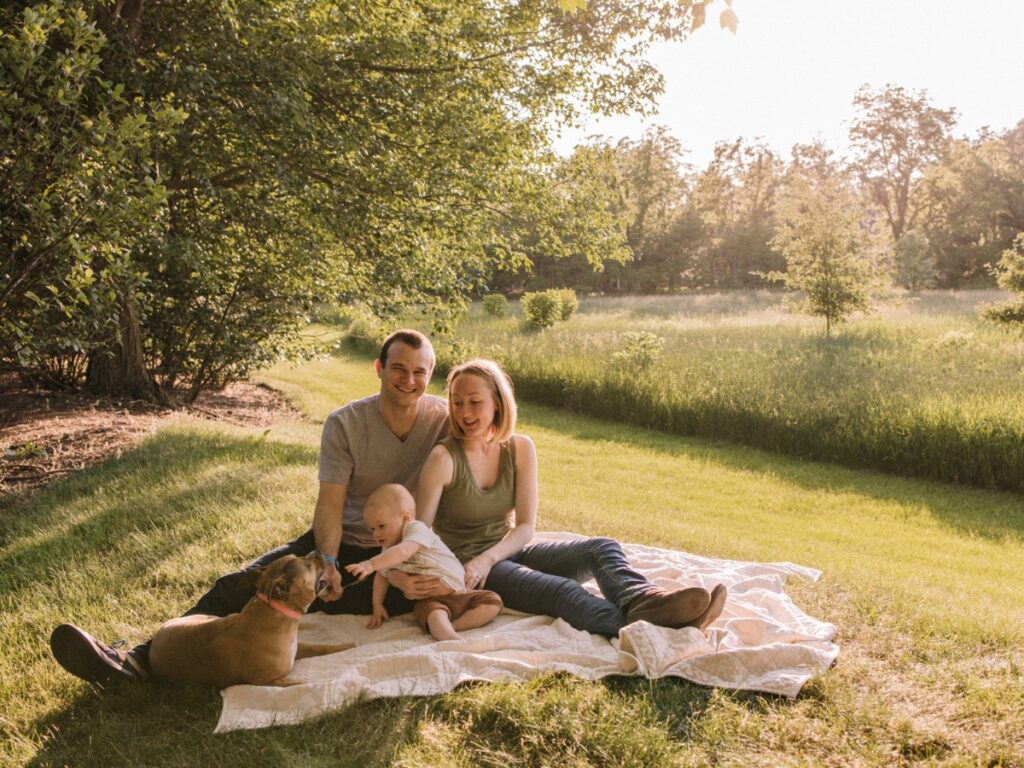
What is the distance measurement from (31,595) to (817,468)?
910 cm

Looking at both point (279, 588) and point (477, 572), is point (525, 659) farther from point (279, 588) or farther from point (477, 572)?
point (279, 588)

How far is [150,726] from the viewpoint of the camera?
316 centimetres

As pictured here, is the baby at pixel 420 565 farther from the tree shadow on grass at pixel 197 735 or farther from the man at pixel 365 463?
the tree shadow on grass at pixel 197 735

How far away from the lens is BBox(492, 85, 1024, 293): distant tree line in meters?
41.0

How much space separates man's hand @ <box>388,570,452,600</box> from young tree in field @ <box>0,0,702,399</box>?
3.09 metres

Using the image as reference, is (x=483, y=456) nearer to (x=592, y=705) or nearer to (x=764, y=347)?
(x=592, y=705)

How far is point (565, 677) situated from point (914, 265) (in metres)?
40.6

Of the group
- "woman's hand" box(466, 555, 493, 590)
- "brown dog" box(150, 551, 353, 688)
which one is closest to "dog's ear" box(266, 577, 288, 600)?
"brown dog" box(150, 551, 353, 688)

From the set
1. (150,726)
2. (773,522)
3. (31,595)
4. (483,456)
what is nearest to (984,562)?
(773,522)

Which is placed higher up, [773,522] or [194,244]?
[194,244]

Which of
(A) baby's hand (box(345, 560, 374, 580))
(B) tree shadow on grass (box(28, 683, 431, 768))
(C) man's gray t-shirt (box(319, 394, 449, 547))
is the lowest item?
(B) tree shadow on grass (box(28, 683, 431, 768))

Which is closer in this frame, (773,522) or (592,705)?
(592,705)

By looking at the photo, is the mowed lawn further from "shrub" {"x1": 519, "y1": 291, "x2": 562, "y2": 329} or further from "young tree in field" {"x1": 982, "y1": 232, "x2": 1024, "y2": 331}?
"shrub" {"x1": 519, "y1": 291, "x2": 562, "y2": 329}

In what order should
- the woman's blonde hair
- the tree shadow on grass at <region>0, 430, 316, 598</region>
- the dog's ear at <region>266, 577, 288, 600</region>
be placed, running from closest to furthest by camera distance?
the dog's ear at <region>266, 577, 288, 600</region>, the woman's blonde hair, the tree shadow on grass at <region>0, 430, 316, 598</region>
